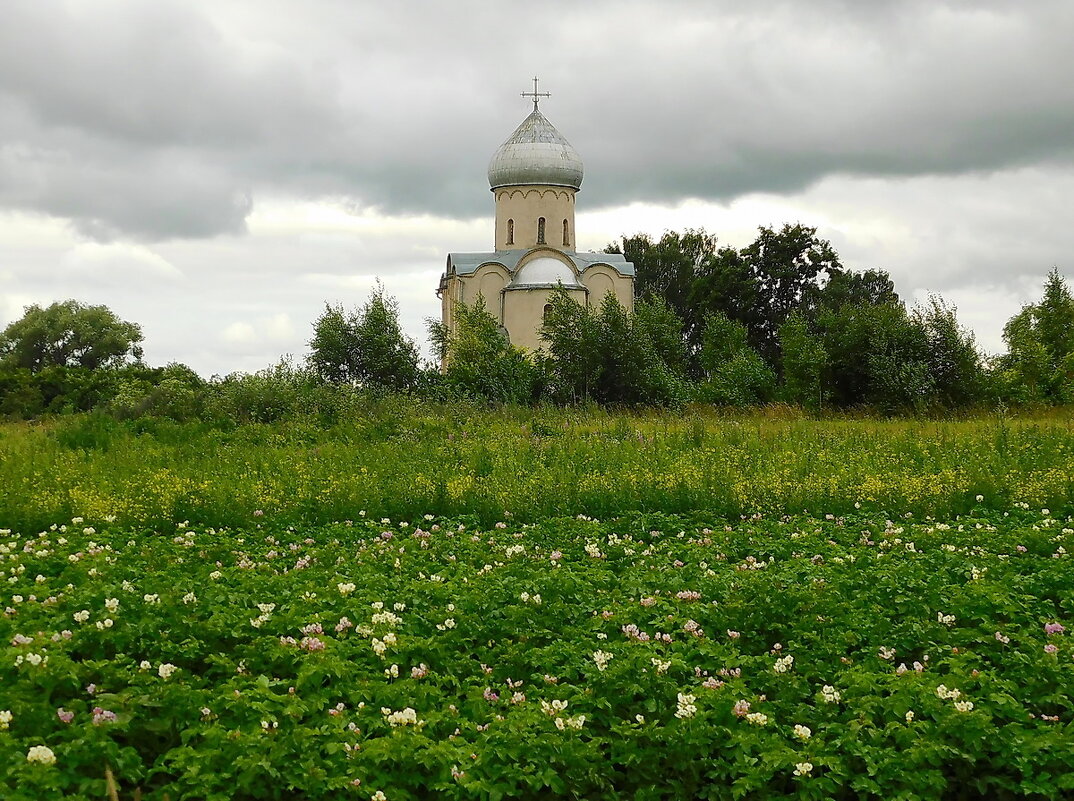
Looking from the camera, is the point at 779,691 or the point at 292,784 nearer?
the point at 292,784

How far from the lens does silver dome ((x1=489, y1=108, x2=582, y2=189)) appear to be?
45125 millimetres

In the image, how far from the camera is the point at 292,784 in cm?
429

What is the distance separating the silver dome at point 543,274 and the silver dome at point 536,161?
3.63 meters

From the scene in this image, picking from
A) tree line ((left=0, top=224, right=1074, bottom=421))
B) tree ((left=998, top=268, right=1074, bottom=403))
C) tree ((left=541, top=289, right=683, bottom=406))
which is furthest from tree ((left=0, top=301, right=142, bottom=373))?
tree ((left=998, top=268, right=1074, bottom=403))

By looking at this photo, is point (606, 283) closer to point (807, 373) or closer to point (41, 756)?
point (807, 373)

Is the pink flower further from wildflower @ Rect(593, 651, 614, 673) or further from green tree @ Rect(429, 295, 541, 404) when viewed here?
green tree @ Rect(429, 295, 541, 404)

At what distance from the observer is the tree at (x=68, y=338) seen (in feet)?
171

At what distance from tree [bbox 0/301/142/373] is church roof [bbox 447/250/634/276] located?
59.3 ft

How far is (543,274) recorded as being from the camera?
144 ft

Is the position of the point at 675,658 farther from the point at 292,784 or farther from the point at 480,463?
the point at 480,463

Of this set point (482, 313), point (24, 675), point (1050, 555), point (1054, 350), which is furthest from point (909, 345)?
point (24, 675)

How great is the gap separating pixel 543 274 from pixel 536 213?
338 centimetres

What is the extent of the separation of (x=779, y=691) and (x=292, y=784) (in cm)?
244

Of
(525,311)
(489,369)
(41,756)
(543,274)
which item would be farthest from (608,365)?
(41,756)
